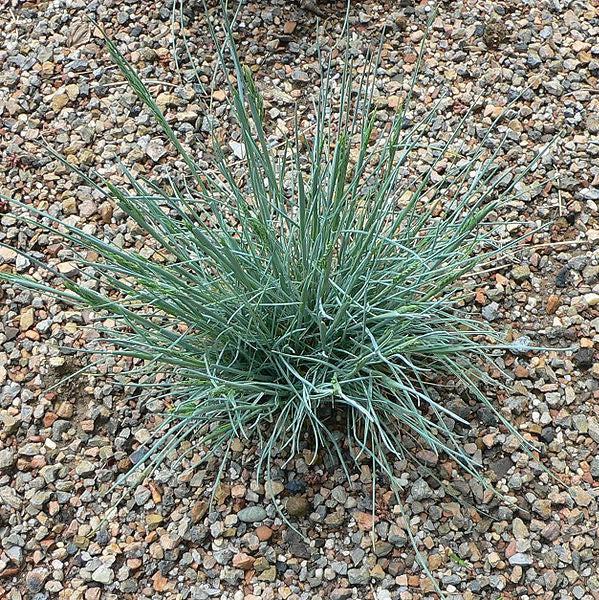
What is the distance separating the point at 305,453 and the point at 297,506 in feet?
0.49

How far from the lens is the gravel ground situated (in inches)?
79.4

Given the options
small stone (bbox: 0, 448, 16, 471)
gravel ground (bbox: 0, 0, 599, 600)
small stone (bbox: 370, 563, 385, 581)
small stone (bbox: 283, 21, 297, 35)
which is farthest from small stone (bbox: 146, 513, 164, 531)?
small stone (bbox: 283, 21, 297, 35)

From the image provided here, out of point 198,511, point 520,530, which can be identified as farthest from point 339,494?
point 520,530

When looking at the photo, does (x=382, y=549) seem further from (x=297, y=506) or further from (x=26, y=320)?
(x=26, y=320)

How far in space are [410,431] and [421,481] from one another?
145 millimetres

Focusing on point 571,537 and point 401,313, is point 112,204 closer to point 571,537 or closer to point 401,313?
point 401,313

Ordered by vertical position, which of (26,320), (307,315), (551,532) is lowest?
(551,532)

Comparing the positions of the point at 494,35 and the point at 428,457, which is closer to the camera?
the point at 428,457

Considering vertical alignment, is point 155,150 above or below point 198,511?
→ above

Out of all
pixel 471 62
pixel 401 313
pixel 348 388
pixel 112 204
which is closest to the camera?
pixel 401 313

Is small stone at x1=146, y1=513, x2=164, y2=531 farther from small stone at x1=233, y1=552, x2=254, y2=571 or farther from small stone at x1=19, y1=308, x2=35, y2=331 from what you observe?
small stone at x1=19, y1=308, x2=35, y2=331

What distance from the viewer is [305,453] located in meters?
2.13

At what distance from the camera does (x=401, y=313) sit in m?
1.82

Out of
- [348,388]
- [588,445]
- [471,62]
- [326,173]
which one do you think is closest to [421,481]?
[348,388]
